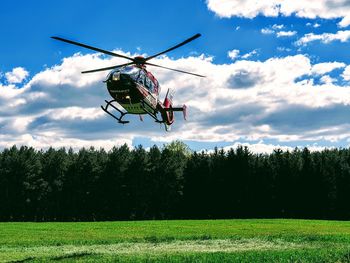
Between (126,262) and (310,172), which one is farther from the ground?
(310,172)

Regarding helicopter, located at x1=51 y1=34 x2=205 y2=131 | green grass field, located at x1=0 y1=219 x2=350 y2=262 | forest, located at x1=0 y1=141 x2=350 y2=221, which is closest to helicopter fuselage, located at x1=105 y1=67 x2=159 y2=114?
helicopter, located at x1=51 y1=34 x2=205 y2=131

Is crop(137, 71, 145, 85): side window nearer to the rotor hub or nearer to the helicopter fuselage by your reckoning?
the helicopter fuselage

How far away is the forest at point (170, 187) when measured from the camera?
104625 millimetres

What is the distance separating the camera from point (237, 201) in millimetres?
104625

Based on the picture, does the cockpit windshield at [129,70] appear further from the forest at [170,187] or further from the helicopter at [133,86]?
the forest at [170,187]

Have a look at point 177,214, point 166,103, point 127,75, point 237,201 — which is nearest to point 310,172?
point 237,201

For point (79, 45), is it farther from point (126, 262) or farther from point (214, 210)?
point (214, 210)

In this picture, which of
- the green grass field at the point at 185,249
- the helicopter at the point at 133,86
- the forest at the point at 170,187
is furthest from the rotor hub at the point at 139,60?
the forest at the point at 170,187

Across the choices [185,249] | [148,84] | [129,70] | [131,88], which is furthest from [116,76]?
[185,249]

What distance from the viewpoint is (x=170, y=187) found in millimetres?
109062

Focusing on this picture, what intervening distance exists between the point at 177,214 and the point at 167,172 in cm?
937

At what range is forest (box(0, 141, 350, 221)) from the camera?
10462 centimetres

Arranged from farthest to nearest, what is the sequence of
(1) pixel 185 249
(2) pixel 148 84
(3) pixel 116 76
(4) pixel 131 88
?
(1) pixel 185 249 → (2) pixel 148 84 → (4) pixel 131 88 → (3) pixel 116 76

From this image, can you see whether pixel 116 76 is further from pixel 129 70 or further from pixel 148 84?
pixel 148 84
